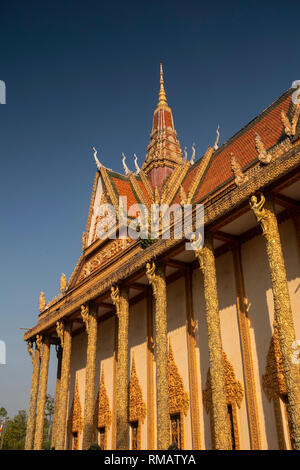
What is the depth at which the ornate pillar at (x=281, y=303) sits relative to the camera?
8039 mm

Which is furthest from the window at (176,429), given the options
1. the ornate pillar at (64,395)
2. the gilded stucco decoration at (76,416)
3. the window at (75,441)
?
the window at (75,441)

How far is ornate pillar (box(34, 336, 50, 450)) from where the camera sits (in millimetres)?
18109

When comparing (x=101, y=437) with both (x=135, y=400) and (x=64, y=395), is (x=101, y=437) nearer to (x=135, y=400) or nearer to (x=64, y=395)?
(x=64, y=395)

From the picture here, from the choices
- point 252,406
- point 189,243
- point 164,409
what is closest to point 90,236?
point 189,243

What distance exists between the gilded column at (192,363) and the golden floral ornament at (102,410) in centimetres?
516

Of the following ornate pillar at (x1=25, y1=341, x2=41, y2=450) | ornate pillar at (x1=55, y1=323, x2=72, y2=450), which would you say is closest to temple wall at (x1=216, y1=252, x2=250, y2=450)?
ornate pillar at (x1=55, y1=323, x2=72, y2=450)

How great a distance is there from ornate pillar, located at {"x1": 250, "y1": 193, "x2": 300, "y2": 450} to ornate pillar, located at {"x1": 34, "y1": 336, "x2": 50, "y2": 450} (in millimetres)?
13283

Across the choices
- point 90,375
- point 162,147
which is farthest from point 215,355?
point 162,147

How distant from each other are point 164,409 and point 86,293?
20.7 ft

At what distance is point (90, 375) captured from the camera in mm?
15539

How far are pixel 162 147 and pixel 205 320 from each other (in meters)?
14.1

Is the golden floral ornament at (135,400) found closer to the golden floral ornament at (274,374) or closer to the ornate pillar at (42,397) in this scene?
the golden floral ornament at (274,374)

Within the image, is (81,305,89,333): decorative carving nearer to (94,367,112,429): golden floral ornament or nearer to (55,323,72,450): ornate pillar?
(55,323,72,450): ornate pillar
